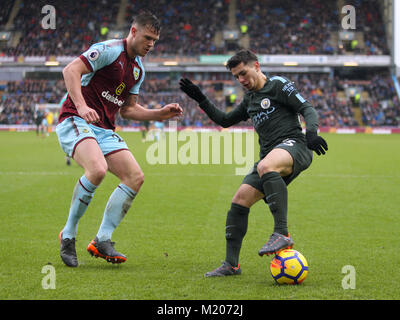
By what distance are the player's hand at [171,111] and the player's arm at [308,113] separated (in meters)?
1.31

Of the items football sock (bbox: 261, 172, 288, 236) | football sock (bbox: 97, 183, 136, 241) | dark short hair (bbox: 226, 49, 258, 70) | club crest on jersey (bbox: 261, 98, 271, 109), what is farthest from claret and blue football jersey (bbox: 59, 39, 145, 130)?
football sock (bbox: 261, 172, 288, 236)

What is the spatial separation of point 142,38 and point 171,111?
915 mm

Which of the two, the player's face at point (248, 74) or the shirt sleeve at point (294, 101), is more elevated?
the player's face at point (248, 74)

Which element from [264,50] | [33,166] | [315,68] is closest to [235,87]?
[264,50]

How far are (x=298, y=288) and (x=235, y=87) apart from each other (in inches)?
1882

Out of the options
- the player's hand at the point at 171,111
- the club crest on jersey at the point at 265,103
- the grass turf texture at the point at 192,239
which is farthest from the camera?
the player's hand at the point at 171,111

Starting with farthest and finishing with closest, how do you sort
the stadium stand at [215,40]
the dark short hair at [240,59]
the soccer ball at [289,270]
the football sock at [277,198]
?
the stadium stand at [215,40]
the dark short hair at [240,59]
the football sock at [277,198]
the soccer ball at [289,270]

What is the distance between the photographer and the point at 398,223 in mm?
7551

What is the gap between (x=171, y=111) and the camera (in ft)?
18.9

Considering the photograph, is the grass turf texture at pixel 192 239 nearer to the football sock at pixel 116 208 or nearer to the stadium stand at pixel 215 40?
the football sock at pixel 116 208

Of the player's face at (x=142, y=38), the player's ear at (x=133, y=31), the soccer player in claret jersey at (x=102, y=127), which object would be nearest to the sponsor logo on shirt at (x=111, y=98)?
the soccer player in claret jersey at (x=102, y=127)

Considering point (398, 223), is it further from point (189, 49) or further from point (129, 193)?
point (189, 49)

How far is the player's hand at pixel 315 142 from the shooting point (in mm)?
4645
